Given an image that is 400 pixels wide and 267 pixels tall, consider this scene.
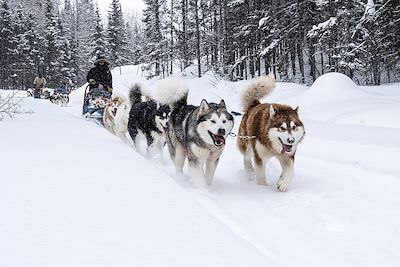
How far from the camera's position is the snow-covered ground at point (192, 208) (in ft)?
7.14

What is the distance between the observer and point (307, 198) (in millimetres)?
4250

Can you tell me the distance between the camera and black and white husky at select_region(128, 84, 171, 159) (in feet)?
20.6

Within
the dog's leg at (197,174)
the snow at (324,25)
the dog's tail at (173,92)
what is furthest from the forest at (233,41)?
the dog's leg at (197,174)

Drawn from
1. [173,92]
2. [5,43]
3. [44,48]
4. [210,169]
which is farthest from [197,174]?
[44,48]

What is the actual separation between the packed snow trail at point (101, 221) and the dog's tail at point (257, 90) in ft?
6.55

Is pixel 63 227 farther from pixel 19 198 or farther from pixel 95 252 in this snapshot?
pixel 19 198

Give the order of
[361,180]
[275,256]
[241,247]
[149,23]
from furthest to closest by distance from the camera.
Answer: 1. [149,23]
2. [361,180]
3. [275,256]
4. [241,247]

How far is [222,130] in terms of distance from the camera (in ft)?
14.9

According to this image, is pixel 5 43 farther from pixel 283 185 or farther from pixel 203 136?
pixel 283 185

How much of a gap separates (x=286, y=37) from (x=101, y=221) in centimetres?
1840

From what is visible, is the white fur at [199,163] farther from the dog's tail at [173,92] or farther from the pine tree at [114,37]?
the pine tree at [114,37]

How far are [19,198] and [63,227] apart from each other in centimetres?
68

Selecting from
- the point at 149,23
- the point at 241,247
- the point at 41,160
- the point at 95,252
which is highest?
the point at 149,23

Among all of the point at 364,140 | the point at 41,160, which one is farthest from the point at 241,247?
the point at 364,140
